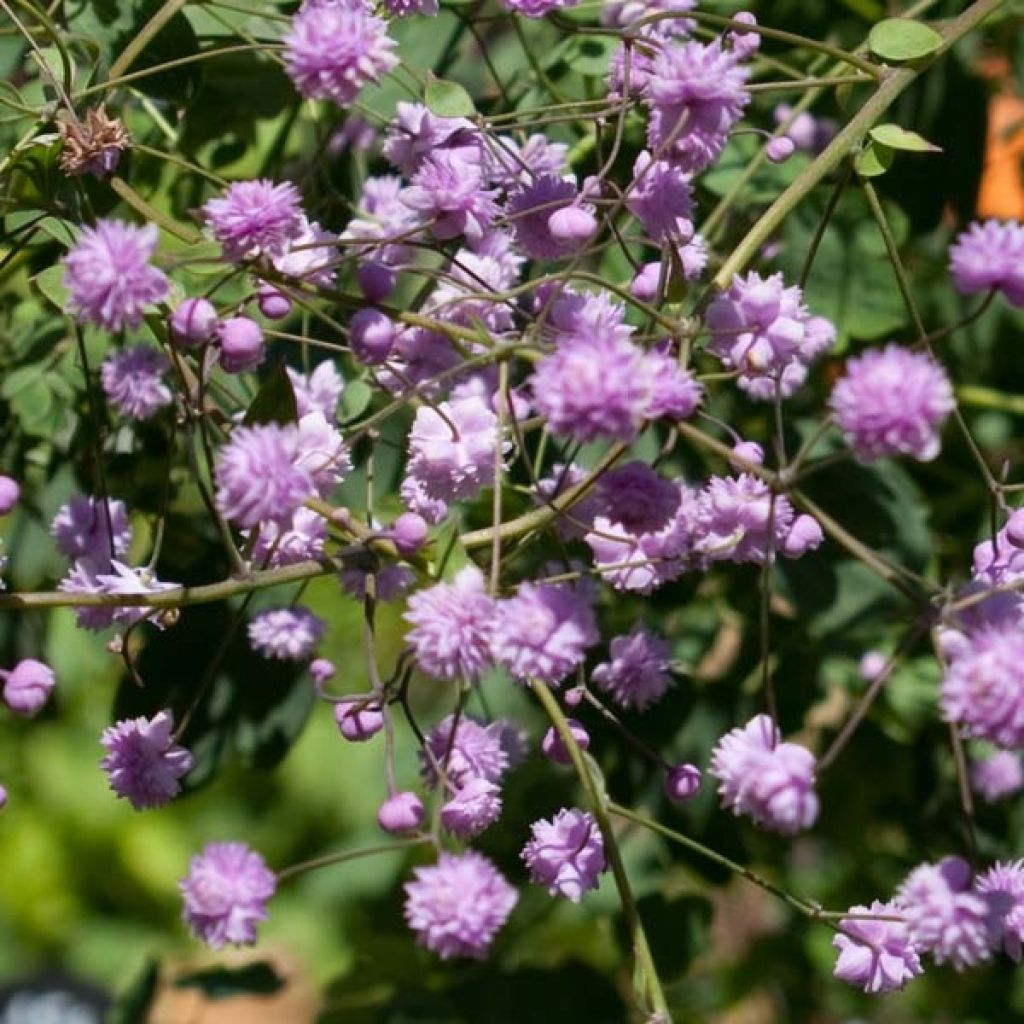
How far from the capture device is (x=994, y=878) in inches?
28.3

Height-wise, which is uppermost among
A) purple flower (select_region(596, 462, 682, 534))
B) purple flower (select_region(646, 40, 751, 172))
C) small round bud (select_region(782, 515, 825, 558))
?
purple flower (select_region(646, 40, 751, 172))

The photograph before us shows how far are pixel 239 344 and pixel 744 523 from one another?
209 millimetres

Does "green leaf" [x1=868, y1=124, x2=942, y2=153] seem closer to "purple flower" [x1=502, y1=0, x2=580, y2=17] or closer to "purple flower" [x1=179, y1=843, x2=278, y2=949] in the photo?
"purple flower" [x1=502, y1=0, x2=580, y2=17]

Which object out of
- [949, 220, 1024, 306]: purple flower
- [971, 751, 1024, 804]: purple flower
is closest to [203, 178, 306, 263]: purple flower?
[949, 220, 1024, 306]: purple flower

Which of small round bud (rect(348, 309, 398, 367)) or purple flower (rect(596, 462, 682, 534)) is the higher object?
purple flower (rect(596, 462, 682, 534))

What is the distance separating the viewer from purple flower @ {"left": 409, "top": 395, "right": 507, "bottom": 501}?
800 mm

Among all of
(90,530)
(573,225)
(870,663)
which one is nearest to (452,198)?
(573,225)

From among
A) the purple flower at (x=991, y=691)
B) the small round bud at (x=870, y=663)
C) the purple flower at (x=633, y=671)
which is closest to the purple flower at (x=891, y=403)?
the purple flower at (x=991, y=691)

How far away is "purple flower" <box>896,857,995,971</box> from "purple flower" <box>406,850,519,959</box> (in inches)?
5.5

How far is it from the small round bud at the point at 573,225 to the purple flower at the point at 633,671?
20cm

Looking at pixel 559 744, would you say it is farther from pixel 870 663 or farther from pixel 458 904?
pixel 870 663

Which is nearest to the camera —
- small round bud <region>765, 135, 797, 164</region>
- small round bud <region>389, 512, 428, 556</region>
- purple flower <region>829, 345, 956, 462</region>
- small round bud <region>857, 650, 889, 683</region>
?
purple flower <region>829, 345, 956, 462</region>

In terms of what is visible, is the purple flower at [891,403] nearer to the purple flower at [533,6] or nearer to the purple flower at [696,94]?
the purple flower at [696,94]

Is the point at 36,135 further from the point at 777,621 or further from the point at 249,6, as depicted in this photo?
the point at 777,621
